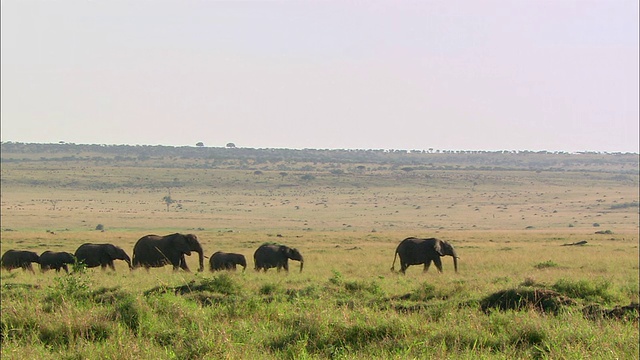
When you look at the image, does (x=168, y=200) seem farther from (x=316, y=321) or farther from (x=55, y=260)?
(x=316, y=321)

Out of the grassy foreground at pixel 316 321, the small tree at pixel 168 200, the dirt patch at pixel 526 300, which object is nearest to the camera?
the grassy foreground at pixel 316 321

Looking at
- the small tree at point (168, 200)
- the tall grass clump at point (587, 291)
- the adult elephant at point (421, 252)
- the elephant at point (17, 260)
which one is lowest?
the small tree at point (168, 200)

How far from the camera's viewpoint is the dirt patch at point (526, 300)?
13.1 metres

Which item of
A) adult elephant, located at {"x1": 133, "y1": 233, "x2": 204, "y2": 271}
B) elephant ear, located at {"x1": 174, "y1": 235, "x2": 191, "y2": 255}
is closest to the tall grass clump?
adult elephant, located at {"x1": 133, "y1": 233, "x2": 204, "y2": 271}

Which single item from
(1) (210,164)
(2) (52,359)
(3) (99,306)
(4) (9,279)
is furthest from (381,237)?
(1) (210,164)

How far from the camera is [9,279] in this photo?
1959cm

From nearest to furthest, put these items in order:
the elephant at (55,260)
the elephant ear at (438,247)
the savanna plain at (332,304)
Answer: the savanna plain at (332,304)
the elephant at (55,260)
the elephant ear at (438,247)

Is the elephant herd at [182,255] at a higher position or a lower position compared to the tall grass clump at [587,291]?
lower

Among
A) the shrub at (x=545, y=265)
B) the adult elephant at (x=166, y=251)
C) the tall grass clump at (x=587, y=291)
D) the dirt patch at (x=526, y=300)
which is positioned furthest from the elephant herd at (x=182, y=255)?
the dirt patch at (x=526, y=300)

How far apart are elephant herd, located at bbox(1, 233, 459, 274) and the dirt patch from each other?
10341 mm

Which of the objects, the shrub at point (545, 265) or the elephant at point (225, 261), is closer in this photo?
the shrub at point (545, 265)

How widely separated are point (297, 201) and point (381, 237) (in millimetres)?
56884

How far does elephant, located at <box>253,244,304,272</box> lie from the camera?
24969 mm

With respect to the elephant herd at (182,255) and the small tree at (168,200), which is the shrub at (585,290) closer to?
the elephant herd at (182,255)
